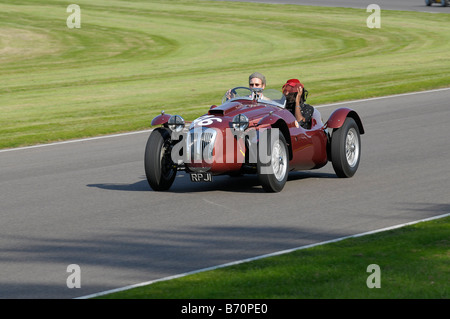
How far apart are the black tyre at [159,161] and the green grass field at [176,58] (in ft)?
19.4

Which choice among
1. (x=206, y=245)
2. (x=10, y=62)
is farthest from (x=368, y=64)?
(x=206, y=245)

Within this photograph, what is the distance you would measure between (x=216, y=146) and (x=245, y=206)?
841 millimetres

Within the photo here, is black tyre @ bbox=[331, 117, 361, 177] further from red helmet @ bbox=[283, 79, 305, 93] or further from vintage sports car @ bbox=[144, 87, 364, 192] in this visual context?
red helmet @ bbox=[283, 79, 305, 93]

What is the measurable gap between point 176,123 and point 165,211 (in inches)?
60.7

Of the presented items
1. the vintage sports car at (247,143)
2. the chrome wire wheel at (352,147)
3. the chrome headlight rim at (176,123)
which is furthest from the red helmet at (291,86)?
the chrome headlight rim at (176,123)

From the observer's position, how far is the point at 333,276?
720 cm

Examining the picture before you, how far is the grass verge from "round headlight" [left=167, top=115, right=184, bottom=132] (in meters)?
3.49

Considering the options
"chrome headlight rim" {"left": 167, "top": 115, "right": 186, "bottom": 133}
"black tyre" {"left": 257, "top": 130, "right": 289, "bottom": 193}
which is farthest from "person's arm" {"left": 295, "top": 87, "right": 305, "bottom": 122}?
"chrome headlight rim" {"left": 167, "top": 115, "right": 186, "bottom": 133}

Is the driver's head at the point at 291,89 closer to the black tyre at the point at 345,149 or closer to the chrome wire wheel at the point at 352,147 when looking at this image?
the black tyre at the point at 345,149

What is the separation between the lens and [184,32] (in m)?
42.0

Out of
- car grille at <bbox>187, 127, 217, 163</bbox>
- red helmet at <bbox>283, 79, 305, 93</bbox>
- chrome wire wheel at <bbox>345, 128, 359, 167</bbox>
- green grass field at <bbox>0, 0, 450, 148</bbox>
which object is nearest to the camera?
car grille at <bbox>187, 127, 217, 163</bbox>

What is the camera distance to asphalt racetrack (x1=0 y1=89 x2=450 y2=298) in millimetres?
7828

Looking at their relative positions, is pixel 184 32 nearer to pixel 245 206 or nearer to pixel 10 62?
pixel 10 62

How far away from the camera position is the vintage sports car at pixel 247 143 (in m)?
10.7
